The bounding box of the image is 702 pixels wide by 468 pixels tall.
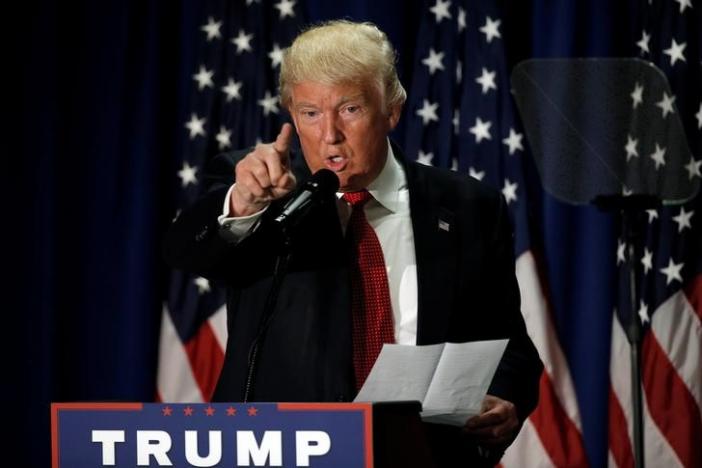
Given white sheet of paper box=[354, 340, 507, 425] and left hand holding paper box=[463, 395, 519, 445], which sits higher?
white sheet of paper box=[354, 340, 507, 425]

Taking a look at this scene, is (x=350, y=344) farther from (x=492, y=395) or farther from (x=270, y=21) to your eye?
(x=270, y=21)

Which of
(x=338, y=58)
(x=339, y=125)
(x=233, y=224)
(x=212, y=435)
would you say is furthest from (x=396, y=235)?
(x=212, y=435)

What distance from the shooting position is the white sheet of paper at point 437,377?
1.41 m

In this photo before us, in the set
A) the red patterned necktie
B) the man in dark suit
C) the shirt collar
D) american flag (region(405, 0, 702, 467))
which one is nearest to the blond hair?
the man in dark suit

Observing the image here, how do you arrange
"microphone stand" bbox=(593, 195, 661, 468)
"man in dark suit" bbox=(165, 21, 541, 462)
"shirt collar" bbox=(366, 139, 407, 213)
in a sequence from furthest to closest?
"microphone stand" bbox=(593, 195, 661, 468) < "shirt collar" bbox=(366, 139, 407, 213) < "man in dark suit" bbox=(165, 21, 541, 462)

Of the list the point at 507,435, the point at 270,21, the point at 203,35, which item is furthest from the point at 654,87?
the point at 507,435

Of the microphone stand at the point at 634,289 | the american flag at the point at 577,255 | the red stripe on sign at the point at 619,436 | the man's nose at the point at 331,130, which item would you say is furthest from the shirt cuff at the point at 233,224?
the red stripe on sign at the point at 619,436

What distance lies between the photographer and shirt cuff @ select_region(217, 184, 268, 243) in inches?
63.4

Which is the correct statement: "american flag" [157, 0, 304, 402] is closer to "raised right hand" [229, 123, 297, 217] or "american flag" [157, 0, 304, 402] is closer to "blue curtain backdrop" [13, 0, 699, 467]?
"blue curtain backdrop" [13, 0, 699, 467]

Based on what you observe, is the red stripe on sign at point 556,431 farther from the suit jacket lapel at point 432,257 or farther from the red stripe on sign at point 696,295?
the suit jacket lapel at point 432,257

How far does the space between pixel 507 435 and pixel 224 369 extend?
0.55 meters

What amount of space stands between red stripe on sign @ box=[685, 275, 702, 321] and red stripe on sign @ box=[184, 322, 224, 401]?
1863mm

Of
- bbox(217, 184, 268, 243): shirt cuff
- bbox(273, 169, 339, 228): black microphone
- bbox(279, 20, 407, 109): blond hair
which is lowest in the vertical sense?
bbox(217, 184, 268, 243): shirt cuff

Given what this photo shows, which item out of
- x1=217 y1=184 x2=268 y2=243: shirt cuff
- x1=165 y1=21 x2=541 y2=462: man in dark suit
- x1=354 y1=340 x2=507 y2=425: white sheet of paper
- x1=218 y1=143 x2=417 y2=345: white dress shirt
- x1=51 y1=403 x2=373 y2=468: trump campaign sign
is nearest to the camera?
x1=51 y1=403 x2=373 y2=468: trump campaign sign
